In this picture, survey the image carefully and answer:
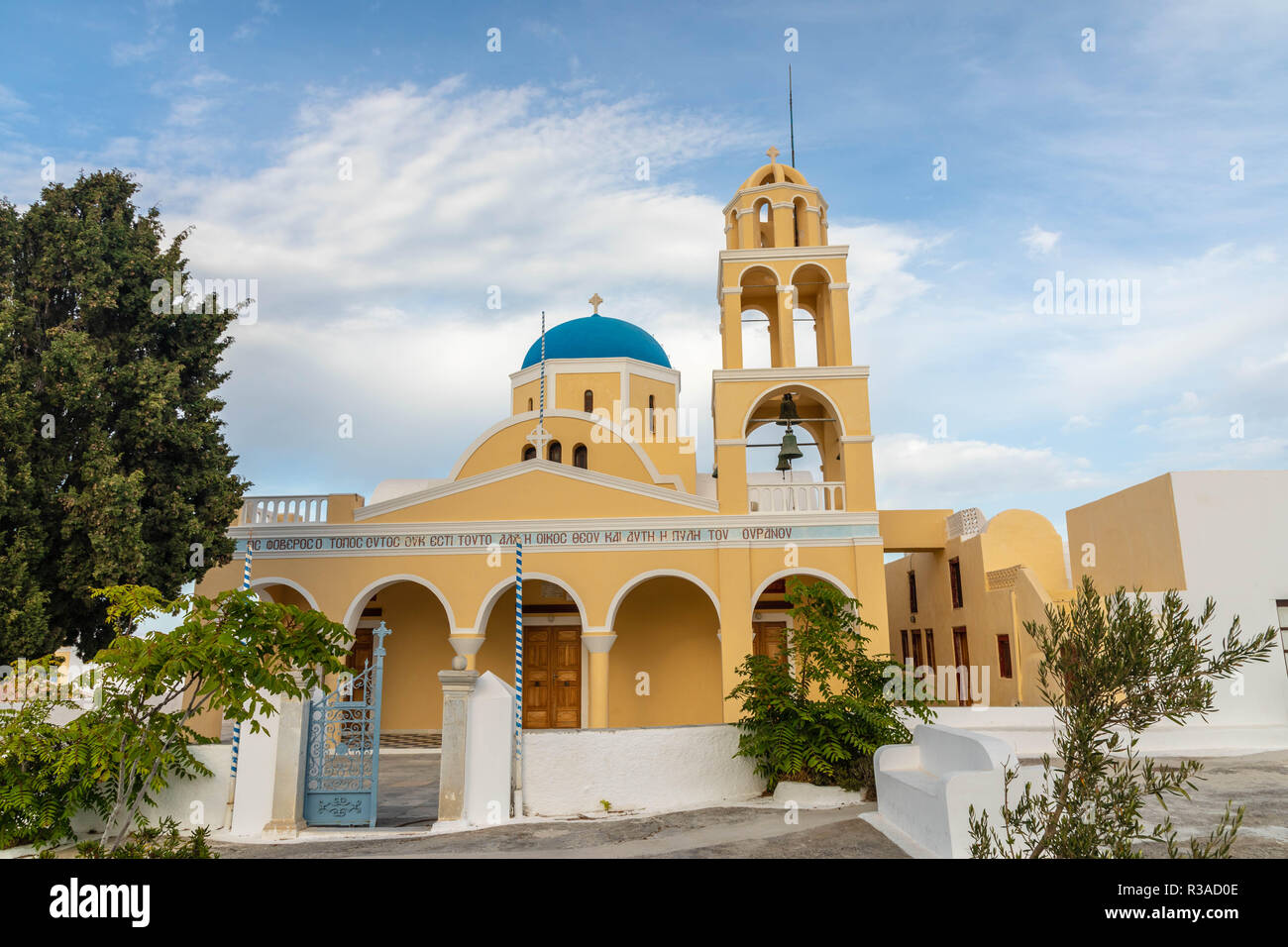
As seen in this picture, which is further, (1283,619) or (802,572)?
(802,572)

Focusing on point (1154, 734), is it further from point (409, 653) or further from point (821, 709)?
point (409, 653)

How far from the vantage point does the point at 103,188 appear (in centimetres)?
999

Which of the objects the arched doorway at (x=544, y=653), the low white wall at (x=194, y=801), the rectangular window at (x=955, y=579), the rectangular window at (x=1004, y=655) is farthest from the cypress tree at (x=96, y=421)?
the rectangular window at (x=955, y=579)

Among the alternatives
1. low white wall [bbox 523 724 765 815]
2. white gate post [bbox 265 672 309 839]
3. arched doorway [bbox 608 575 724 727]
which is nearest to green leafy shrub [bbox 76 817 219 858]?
white gate post [bbox 265 672 309 839]

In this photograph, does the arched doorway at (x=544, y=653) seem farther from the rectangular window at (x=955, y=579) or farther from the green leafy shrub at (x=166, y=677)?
the green leafy shrub at (x=166, y=677)

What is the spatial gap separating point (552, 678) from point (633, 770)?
5.93 metres

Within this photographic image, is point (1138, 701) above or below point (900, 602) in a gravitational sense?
A: below

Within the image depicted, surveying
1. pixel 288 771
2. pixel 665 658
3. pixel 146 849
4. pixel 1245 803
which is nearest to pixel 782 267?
pixel 665 658

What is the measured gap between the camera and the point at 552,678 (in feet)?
46.4

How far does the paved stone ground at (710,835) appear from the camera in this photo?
6.17 meters

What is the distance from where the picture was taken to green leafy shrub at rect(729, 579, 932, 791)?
27.5 feet
